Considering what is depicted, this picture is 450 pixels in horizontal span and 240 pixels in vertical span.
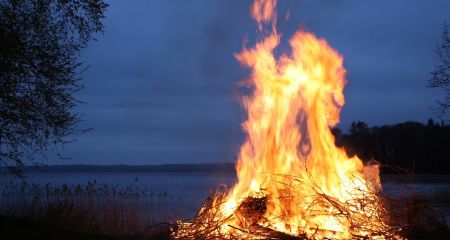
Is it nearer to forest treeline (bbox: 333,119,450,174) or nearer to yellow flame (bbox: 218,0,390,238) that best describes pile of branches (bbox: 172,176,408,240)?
yellow flame (bbox: 218,0,390,238)

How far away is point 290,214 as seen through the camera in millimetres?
8984

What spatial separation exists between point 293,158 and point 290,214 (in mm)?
1318

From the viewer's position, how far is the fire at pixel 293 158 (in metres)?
8.95

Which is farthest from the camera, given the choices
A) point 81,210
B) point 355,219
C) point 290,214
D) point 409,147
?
point 409,147

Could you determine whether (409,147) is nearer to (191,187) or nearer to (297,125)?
(191,187)

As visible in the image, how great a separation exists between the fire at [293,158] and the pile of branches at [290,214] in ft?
0.06

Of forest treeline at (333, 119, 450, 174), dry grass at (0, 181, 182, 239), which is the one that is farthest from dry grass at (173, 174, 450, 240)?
forest treeline at (333, 119, 450, 174)

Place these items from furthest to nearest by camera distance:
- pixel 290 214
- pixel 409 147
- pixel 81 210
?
pixel 409 147 < pixel 81 210 < pixel 290 214

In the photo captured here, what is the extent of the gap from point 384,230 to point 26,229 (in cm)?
630

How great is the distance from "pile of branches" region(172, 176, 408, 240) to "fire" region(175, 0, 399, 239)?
0.02 m

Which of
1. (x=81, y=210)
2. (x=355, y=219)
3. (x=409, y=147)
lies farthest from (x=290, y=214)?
(x=409, y=147)

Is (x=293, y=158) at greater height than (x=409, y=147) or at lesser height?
lesser

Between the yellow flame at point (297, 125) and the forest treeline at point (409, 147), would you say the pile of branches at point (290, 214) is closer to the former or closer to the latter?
the yellow flame at point (297, 125)

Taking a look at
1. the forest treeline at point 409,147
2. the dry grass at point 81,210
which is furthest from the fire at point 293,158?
the forest treeline at point 409,147
